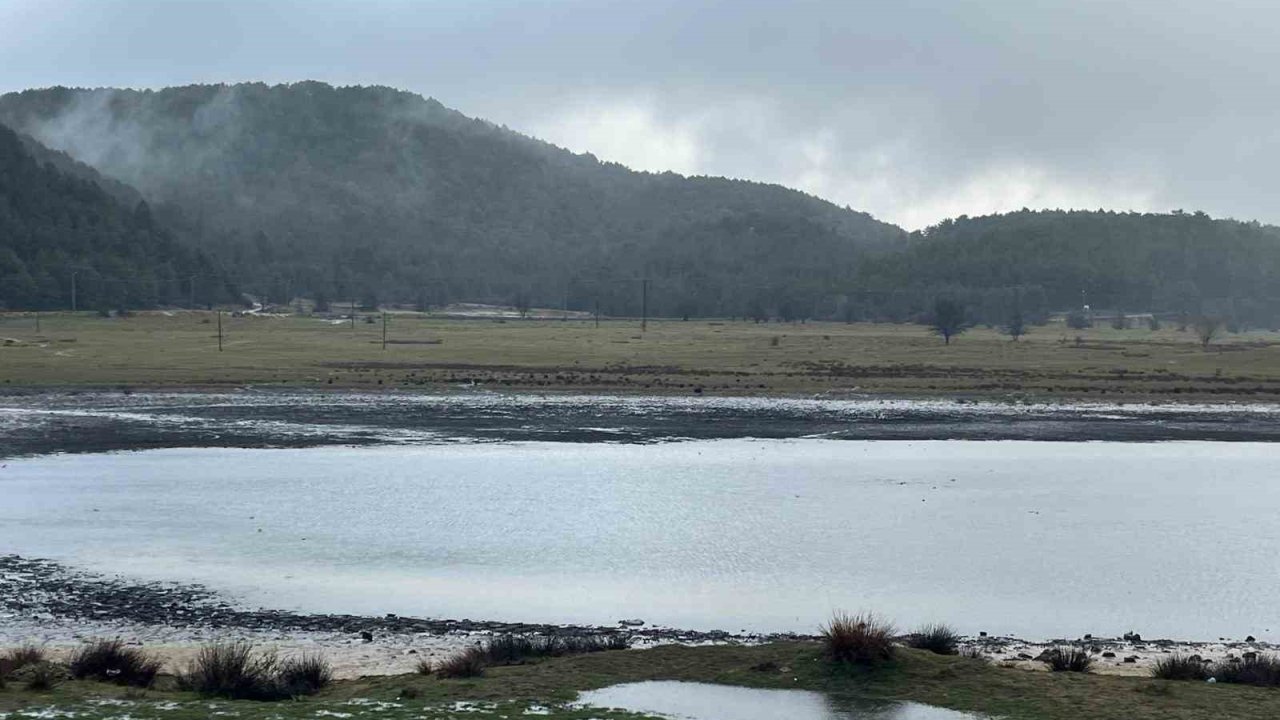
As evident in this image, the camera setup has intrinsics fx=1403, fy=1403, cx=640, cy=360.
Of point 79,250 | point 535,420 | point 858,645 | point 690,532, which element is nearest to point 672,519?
point 690,532

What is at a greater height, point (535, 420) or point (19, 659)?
point (19, 659)

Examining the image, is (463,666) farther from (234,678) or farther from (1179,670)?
(1179,670)

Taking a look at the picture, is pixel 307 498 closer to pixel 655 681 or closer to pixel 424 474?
pixel 424 474

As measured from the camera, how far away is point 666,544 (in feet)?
75.5

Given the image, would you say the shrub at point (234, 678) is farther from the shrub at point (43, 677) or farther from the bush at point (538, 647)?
the bush at point (538, 647)

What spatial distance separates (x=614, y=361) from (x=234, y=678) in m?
61.4

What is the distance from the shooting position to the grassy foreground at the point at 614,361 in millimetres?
59531

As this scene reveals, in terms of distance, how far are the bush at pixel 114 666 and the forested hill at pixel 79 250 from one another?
372ft

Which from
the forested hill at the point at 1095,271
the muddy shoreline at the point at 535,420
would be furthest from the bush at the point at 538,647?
the forested hill at the point at 1095,271

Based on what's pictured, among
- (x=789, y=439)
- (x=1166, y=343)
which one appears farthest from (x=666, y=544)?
(x=1166, y=343)

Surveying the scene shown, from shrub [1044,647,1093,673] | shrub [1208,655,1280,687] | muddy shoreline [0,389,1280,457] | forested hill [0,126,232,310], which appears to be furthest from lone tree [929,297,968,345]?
shrub [1208,655,1280,687]

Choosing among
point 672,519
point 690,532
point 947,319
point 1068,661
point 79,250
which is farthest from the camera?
point 79,250

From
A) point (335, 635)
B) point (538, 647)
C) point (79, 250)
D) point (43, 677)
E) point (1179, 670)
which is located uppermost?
point (79, 250)

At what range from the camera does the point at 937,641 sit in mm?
14906
